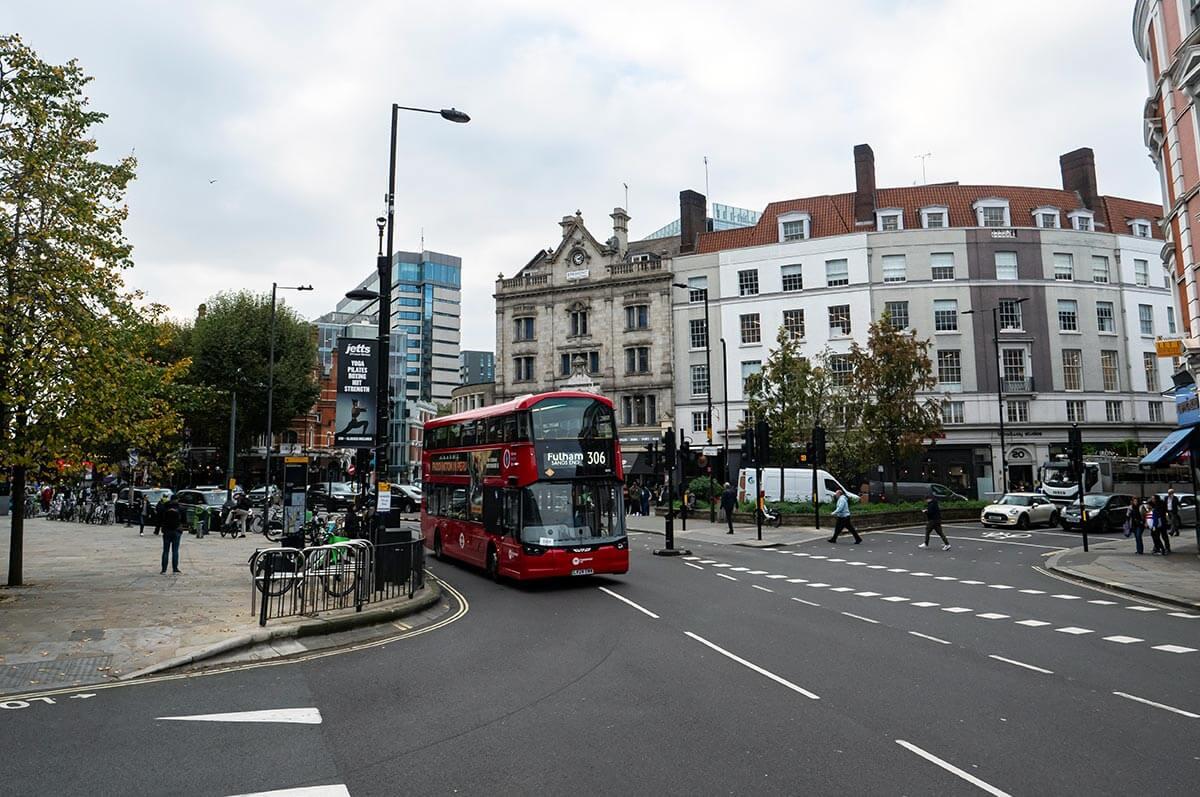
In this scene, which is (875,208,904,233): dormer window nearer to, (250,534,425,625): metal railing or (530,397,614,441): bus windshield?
(530,397,614,441): bus windshield

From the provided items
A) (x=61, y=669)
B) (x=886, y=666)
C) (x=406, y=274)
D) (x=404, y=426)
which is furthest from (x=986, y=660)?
(x=406, y=274)

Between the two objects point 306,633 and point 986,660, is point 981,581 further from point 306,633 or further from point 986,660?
point 306,633

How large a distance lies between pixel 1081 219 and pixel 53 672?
190 feet

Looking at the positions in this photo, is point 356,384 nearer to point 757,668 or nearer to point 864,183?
point 757,668

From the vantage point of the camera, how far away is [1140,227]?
52.1 meters

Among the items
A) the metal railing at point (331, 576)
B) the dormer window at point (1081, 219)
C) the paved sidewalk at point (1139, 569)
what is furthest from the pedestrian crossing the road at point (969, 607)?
the dormer window at point (1081, 219)

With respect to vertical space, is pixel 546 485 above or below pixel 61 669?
above

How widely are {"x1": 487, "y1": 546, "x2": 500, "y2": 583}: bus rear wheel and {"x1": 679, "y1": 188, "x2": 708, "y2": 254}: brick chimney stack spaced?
42.5 meters

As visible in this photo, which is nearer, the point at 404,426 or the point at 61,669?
the point at 61,669

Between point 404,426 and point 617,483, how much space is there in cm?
8628

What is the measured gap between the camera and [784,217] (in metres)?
53.1

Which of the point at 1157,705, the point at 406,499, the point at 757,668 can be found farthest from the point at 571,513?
the point at 406,499

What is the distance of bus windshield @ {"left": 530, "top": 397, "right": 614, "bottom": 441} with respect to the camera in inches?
631

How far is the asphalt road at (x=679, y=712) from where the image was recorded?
564cm
